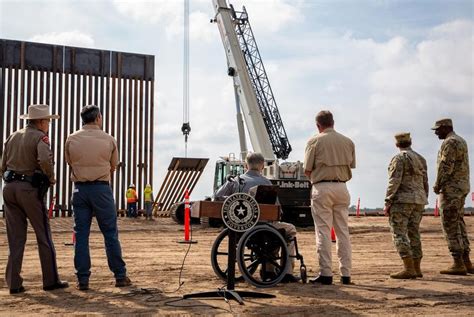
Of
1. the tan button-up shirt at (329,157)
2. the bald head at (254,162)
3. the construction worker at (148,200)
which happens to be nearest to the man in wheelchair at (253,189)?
the bald head at (254,162)

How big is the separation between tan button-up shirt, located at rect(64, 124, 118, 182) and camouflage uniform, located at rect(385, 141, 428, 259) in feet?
9.50

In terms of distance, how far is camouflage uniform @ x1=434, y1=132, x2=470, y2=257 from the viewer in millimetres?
7078

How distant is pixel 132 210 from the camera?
24.2m

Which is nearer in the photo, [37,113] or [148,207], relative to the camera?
[37,113]

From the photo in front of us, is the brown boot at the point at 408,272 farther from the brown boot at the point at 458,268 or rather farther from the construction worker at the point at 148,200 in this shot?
the construction worker at the point at 148,200

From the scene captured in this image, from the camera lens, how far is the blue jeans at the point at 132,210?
79.0 feet

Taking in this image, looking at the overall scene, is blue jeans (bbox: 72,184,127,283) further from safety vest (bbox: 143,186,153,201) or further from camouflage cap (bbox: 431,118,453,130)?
safety vest (bbox: 143,186,153,201)

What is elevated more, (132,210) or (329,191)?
(329,191)

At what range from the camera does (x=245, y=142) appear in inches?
805

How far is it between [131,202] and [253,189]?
1858cm

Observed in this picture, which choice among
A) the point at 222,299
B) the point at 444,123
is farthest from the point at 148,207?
the point at 222,299

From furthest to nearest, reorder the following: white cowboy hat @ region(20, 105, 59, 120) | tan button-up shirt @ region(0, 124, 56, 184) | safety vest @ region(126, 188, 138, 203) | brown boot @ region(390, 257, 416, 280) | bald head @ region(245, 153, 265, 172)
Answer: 1. safety vest @ region(126, 188, 138, 203)
2. brown boot @ region(390, 257, 416, 280)
3. bald head @ region(245, 153, 265, 172)
4. white cowboy hat @ region(20, 105, 59, 120)
5. tan button-up shirt @ region(0, 124, 56, 184)

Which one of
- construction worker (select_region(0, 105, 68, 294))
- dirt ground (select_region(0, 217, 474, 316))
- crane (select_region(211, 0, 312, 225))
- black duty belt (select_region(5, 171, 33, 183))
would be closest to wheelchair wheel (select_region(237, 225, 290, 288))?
dirt ground (select_region(0, 217, 474, 316))

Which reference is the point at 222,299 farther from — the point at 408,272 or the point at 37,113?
the point at 37,113
